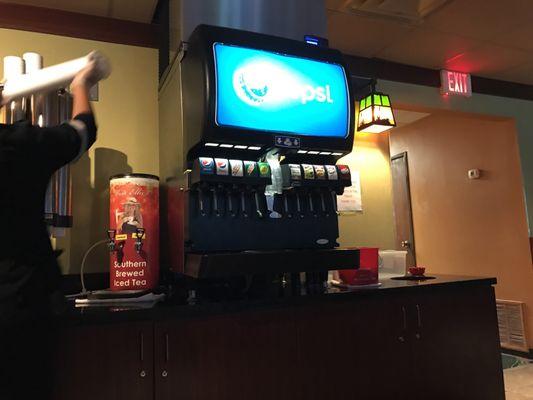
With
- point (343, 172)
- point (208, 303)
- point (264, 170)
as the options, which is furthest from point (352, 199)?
point (208, 303)

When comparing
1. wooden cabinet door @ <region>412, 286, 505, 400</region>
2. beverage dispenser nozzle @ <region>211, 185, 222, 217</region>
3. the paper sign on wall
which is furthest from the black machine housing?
the paper sign on wall

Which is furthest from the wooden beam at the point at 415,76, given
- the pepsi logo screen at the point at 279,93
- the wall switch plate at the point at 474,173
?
the pepsi logo screen at the point at 279,93

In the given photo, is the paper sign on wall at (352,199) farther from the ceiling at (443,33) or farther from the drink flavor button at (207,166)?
the drink flavor button at (207,166)

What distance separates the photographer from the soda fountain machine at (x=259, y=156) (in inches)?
58.8

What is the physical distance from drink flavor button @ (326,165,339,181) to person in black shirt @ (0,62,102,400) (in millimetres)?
880

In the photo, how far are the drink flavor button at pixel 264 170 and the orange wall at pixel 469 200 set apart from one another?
8.82 feet

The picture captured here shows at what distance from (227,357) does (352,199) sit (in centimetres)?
169

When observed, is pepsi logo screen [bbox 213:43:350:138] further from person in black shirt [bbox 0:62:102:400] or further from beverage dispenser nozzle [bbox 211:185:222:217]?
person in black shirt [bbox 0:62:102:400]

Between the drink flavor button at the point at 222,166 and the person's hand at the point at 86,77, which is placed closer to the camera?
the person's hand at the point at 86,77

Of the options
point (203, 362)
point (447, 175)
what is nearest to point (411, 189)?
point (447, 175)

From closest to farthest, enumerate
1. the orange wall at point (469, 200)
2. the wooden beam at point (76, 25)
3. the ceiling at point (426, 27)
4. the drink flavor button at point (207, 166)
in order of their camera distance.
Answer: the drink flavor button at point (207, 166), the wooden beam at point (76, 25), the ceiling at point (426, 27), the orange wall at point (469, 200)

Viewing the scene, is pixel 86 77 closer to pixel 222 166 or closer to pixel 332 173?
pixel 222 166

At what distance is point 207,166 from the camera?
1452mm

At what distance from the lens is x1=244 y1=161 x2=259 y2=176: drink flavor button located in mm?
1509
